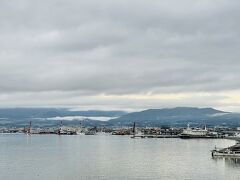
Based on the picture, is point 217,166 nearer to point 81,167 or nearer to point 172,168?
point 172,168

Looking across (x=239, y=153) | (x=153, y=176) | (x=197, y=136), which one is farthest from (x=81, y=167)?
(x=197, y=136)

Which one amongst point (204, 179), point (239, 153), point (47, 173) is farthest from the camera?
point (239, 153)

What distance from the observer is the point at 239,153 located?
2397 inches

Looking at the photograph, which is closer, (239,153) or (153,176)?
(153,176)

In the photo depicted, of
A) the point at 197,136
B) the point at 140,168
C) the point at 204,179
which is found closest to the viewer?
the point at 204,179

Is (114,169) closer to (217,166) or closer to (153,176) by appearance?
(153,176)

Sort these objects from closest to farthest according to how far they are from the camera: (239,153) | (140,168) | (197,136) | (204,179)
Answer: (204,179) < (140,168) < (239,153) < (197,136)

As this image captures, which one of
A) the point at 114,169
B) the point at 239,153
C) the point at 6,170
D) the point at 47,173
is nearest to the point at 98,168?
the point at 114,169

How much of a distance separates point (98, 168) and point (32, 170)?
6.22 meters

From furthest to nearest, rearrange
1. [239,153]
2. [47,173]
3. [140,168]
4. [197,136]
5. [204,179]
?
[197,136], [239,153], [140,168], [47,173], [204,179]

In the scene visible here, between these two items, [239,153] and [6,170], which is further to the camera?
[239,153]

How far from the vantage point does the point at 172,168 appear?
4847 centimetres

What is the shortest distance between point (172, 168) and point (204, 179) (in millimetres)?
7922

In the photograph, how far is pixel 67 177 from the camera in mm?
42156
